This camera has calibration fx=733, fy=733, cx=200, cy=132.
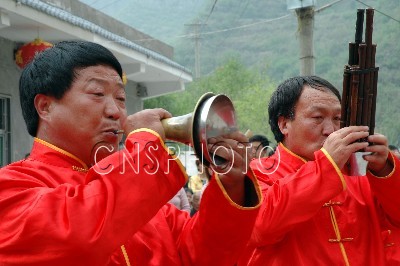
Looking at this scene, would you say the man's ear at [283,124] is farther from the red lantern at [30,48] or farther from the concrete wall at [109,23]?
the concrete wall at [109,23]

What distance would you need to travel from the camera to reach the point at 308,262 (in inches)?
137

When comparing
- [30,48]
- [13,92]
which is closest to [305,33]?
[30,48]

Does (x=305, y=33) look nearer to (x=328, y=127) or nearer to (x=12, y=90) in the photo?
(x=12, y=90)

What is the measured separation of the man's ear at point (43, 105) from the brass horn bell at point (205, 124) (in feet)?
2.03

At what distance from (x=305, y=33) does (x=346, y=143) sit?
23.3 feet

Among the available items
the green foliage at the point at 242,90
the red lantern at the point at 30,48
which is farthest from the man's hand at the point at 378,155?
the green foliage at the point at 242,90

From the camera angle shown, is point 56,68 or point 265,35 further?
point 265,35

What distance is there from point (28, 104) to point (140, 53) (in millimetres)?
10055

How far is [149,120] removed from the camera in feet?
7.80

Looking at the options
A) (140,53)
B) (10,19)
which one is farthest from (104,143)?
(140,53)

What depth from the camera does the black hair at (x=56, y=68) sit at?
2.70 meters

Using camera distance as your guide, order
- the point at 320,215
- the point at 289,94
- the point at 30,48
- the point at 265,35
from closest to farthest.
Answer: the point at 320,215 < the point at 289,94 < the point at 30,48 < the point at 265,35

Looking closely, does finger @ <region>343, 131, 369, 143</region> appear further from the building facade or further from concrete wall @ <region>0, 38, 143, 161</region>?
concrete wall @ <region>0, 38, 143, 161</region>

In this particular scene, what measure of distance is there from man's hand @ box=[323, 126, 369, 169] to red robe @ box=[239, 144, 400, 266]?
4cm
